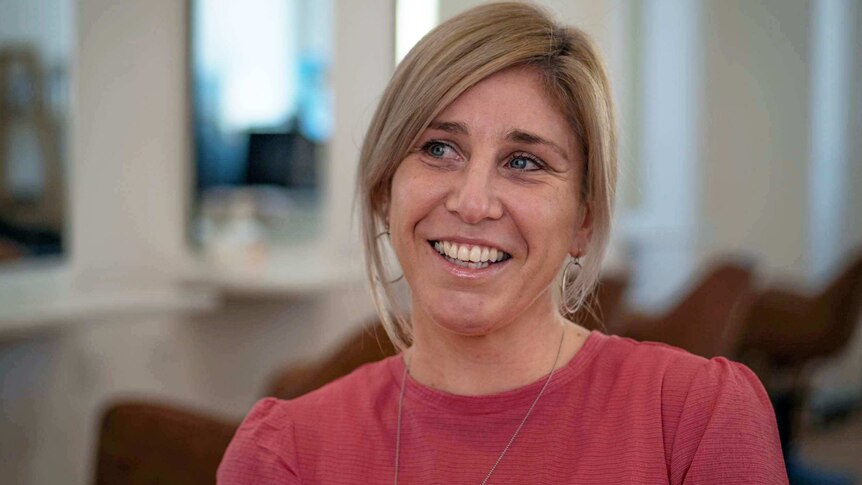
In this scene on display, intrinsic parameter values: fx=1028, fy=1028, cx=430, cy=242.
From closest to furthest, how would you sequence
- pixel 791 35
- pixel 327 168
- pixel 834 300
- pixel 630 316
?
pixel 630 316
pixel 327 168
pixel 834 300
pixel 791 35

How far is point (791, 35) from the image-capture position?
6.36 m

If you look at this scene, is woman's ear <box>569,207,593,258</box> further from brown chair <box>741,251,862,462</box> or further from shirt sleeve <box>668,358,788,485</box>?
brown chair <box>741,251,862,462</box>

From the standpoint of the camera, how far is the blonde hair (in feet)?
4.22

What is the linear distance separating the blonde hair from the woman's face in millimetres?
18

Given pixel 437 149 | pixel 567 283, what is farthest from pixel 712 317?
pixel 437 149

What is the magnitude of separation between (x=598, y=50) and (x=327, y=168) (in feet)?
8.21

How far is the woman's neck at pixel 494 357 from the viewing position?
138 cm

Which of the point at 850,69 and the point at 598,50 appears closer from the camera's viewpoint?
the point at 598,50

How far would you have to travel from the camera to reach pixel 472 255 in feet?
4.27

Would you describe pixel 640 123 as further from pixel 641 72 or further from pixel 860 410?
pixel 860 410

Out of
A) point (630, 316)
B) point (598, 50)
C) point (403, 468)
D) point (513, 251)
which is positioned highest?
point (598, 50)

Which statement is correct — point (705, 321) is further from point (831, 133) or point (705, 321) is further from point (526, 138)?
point (831, 133)

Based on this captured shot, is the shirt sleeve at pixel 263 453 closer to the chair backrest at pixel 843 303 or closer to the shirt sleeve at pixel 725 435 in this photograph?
the shirt sleeve at pixel 725 435

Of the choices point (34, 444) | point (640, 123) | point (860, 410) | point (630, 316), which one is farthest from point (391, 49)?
point (860, 410)
